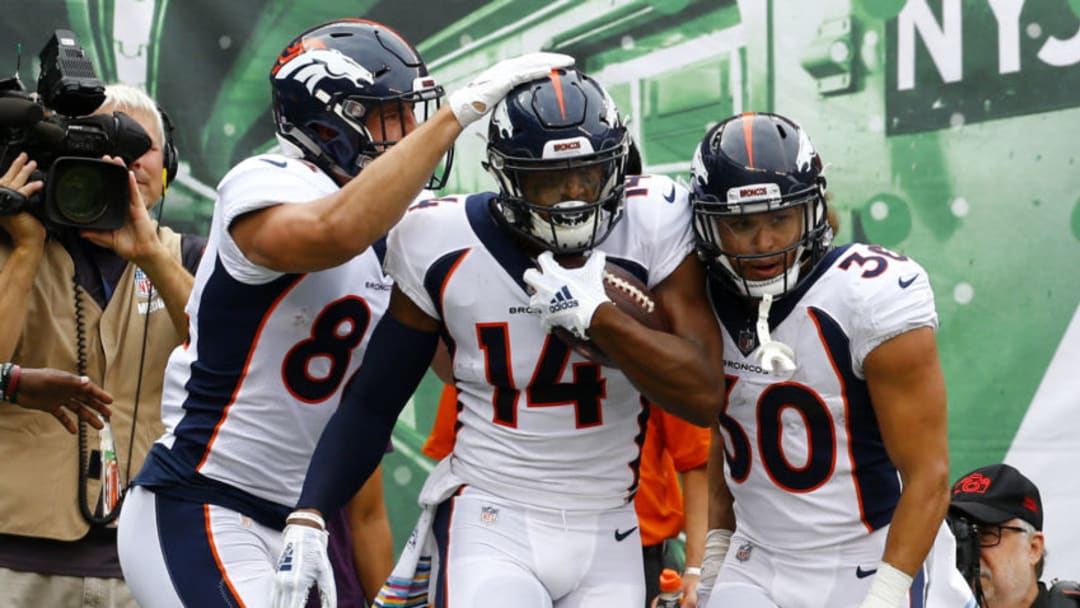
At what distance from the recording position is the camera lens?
3.58 metres

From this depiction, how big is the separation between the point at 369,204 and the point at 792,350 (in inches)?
36.1

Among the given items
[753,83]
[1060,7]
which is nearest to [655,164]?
[753,83]

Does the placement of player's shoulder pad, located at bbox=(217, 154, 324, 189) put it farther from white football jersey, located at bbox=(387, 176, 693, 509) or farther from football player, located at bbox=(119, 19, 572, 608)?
white football jersey, located at bbox=(387, 176, 693, 509)

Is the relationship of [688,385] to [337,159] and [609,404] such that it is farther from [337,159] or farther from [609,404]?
[337,159]

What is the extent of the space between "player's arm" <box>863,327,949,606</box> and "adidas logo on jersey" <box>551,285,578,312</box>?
63cm

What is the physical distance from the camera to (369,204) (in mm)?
2932

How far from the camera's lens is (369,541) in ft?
13.1

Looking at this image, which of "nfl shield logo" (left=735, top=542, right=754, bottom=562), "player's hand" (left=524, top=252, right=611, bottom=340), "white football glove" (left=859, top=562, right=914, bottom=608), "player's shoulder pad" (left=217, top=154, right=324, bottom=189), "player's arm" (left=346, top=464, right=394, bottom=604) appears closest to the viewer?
"player's hand" (left=524, top=252, right=611, bottom=340)

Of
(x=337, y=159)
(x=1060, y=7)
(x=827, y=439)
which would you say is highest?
(x=1060, y=7)

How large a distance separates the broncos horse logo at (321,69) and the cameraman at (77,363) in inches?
24.7

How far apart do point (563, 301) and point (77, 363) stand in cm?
151

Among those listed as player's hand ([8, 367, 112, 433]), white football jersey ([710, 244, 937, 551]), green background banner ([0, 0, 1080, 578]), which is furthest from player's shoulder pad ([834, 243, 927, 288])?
player's hand ([8, 367, 112, 433])

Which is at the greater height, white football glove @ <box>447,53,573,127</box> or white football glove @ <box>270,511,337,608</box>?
white football glove @ <box>447,53,573,127</box>

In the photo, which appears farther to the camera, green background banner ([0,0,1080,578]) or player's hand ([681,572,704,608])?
green background banner ([0,0,1080,578])
